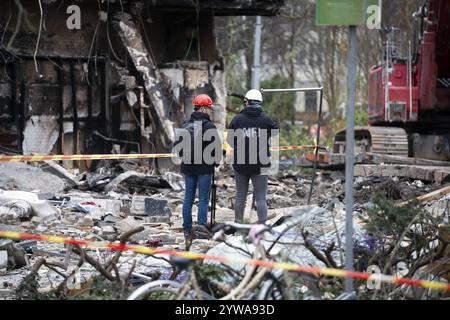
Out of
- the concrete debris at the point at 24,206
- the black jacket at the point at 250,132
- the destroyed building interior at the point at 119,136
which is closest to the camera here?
the black jacket at the point at 250,132

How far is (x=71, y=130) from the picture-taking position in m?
20.1

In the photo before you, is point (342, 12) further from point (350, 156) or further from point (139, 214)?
point (139, 214)

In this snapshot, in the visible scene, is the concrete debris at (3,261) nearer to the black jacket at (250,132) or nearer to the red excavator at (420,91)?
the black jacket at (250,132)

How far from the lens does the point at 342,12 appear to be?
6266 mm

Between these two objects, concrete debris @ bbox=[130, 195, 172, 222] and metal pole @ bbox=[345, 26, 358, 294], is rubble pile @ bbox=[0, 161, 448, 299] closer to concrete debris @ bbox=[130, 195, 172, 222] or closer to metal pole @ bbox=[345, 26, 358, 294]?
concrete debris @ bbox=[130, 195, 172, 222]

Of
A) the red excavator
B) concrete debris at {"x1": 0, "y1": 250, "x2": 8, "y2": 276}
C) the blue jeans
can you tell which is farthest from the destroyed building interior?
the red excavator

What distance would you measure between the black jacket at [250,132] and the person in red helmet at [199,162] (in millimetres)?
312

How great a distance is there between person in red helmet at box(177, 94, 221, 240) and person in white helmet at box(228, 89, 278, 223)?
1.05 feet

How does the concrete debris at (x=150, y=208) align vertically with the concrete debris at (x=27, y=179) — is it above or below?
below

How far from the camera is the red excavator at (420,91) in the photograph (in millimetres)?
18344

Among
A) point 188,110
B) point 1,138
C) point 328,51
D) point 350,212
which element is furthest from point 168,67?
point 328,51

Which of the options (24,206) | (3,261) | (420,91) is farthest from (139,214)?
(420,91)

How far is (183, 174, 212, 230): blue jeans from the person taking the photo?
1220 cm

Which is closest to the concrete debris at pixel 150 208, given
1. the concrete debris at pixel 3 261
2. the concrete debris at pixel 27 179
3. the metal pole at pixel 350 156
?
the concrete debris at pixel 27 179
